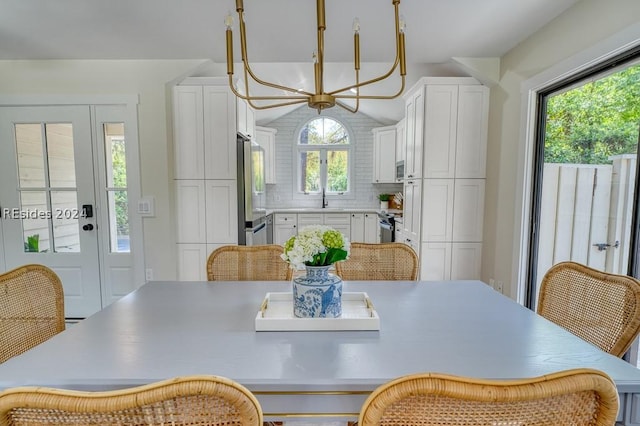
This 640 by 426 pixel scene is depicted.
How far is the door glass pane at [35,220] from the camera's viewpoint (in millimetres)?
2961

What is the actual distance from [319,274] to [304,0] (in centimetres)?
177

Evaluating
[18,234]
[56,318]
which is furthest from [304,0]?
[18,234]

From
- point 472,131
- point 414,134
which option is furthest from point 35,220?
point 472,131

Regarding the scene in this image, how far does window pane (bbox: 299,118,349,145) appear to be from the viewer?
5.57 m

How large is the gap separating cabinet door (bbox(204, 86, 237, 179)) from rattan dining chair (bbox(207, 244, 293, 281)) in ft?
4.52

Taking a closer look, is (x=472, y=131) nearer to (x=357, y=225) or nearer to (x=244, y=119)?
(x=244, y=119)

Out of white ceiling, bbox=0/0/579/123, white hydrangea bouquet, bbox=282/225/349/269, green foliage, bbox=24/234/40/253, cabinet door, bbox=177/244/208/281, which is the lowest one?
cabinet door, bbox=177/244/208/281

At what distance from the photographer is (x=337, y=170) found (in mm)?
5613

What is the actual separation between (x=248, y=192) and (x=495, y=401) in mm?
2829

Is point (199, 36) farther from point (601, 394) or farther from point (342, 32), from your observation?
point (601, 394)

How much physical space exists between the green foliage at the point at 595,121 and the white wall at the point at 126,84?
3.02 metres

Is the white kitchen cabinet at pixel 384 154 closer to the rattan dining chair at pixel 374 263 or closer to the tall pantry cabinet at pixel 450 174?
the tall pantry cabinet at pixel 450 174

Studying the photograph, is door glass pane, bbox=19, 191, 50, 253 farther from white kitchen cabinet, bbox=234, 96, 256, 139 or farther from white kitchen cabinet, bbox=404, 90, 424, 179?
white kitchen cabinet, bbox=404, 90, 424, 179

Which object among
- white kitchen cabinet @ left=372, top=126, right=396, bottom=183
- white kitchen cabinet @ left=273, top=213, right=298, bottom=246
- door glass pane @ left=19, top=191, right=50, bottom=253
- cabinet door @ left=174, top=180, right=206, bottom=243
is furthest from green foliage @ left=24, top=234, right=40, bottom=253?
white kitchen cabinet @ left=372, top=126, right=396, bottom=183
